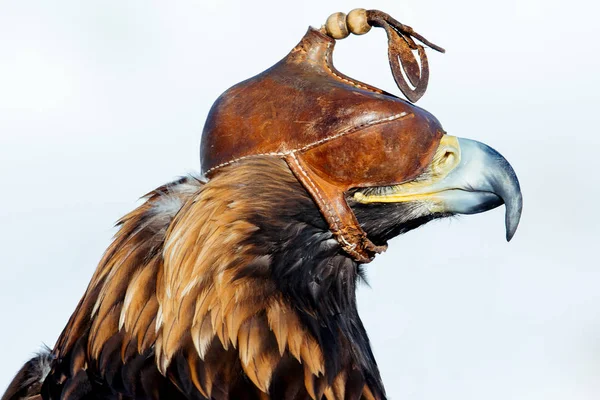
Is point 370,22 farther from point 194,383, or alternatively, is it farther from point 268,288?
point 194,383

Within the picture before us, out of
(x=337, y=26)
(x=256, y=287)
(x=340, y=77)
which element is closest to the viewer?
(x=256, y=287)

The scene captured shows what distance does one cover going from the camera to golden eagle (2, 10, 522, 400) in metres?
4.27

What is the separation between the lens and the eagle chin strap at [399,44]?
459 cm

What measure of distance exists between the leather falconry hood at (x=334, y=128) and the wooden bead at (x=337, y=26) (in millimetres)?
32

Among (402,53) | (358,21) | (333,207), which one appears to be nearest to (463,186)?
(333,207)

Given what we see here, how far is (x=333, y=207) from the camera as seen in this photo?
175 inches

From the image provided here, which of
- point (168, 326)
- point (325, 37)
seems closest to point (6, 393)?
point (168, 326)

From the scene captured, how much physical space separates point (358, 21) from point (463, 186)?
0.69 m

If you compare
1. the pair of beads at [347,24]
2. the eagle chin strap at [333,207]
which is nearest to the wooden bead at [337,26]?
the pair of beads at [347,24]

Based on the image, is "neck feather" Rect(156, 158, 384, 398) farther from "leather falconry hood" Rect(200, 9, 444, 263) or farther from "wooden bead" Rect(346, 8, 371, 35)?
"wooden bead" Rect(346, 8, 371, 35)

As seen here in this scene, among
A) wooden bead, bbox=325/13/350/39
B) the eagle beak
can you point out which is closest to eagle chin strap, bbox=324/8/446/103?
wooden bead, bbox=325/13/350/39

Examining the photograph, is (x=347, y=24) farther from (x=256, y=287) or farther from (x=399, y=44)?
(x=256, y=287)

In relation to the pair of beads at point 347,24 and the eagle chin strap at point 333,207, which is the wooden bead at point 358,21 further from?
the eagle chin strap at point 333,207

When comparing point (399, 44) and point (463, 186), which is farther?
point (399, 44)
